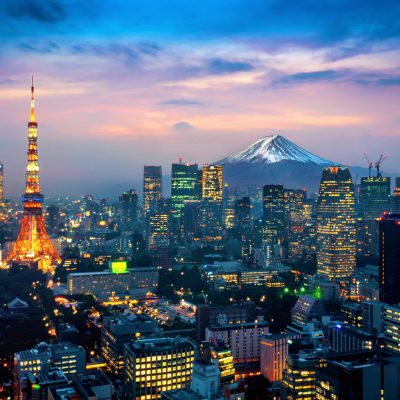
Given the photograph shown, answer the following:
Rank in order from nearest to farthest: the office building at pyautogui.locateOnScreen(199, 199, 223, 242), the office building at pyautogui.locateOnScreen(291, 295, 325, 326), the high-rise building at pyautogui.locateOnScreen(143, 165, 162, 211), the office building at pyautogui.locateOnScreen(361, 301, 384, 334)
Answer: the office building at pyautogui.locateOnScreen(361, 301, 384, 334), the office building at pyautogui.locateOnScreen(291, 295, 325, 326), the office building at pyautogui.locateOnScreen(199, 199, 223, 242), the high-rise building at pyautogui.locateOnScreen(143, 165, 162, 211)

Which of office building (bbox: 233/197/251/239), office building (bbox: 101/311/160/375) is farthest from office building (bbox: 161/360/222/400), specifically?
office building (bbox: 233/197/251/239)

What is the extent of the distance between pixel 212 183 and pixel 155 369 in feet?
148

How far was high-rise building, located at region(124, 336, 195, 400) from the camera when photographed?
44.7 feet

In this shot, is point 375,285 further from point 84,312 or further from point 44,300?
point 44,300

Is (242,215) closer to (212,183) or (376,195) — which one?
(212,183)

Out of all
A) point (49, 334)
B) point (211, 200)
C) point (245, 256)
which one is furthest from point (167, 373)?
point (211, 200)

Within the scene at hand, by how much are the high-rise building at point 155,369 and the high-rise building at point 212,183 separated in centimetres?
4304

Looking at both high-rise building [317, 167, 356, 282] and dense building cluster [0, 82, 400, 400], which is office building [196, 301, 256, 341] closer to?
dense building cluster [0, 82, 400, 400]

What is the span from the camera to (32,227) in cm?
3262

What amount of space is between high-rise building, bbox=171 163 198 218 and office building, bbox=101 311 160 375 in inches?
1544

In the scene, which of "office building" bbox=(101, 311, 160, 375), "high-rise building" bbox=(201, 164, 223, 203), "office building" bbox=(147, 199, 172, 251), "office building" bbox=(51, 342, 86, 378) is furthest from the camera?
"high-rise building" bbox=(201, 164, 223, 203)

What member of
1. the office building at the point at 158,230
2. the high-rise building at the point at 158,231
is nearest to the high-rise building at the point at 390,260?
the office building at the point at 158,230

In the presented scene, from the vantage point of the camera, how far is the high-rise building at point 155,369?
536 inches

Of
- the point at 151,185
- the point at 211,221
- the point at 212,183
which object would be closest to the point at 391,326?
the point at 211,221
